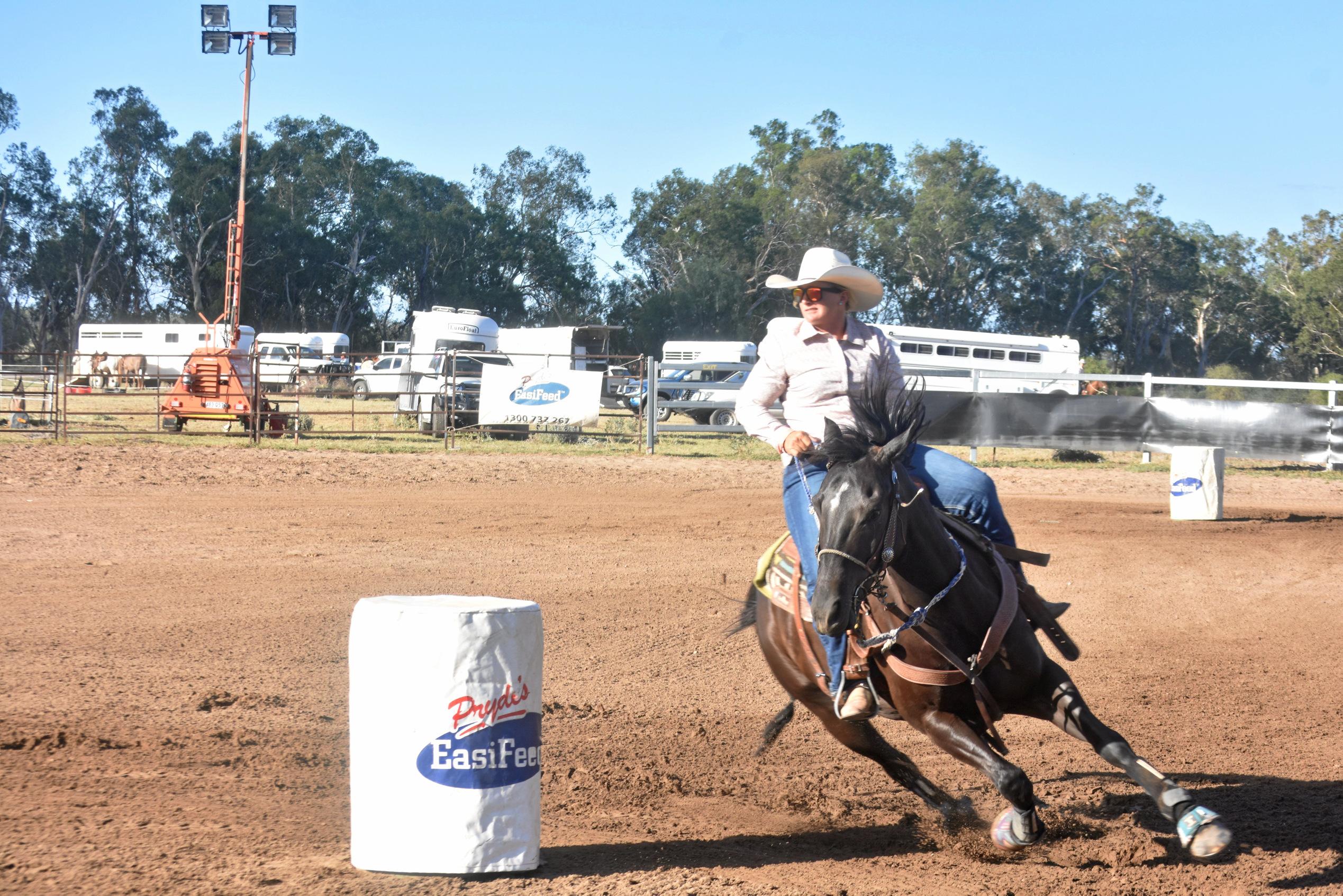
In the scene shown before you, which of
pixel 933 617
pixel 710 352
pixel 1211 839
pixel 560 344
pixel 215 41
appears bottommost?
pixel 1211 839

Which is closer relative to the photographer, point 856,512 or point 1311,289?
point 856,512

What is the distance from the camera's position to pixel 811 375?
471cm

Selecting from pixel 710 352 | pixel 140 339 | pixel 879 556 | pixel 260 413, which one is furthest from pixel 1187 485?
pixel 140 339

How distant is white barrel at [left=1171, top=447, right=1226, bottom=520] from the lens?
14086 millimetres

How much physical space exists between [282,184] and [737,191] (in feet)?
92.3

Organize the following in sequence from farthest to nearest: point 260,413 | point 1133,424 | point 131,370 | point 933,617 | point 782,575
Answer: point 131,370 → point 260,413 → point 1133,424 → point 782,575 → point 933,617

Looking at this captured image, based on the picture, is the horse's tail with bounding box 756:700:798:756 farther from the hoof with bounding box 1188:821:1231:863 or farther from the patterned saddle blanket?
the hoof with bounding box 1188:821:1231:863

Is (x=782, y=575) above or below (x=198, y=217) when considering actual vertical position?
below

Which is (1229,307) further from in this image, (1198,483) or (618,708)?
(618,708)

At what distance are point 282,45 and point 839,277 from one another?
29.3 m

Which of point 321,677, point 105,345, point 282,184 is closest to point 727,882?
point 321,677

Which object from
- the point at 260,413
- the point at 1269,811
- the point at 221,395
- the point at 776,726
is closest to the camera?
the point at 1269,811

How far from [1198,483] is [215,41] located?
26.8 m

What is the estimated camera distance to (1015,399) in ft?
68.8
